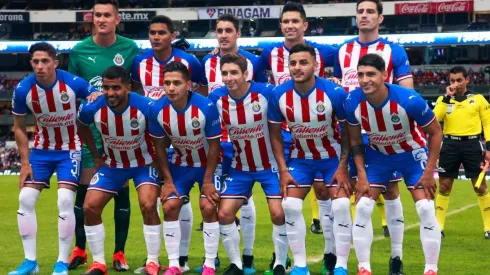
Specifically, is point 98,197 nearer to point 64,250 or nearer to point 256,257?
point 64,250

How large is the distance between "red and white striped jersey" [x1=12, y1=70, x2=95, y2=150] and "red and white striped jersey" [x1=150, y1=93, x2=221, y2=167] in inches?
34.3

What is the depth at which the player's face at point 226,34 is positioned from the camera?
9695mm

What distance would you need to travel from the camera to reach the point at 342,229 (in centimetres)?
845

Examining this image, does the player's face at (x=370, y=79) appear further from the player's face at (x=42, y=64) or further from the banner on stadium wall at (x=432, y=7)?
the banner on stadium wall at (x=432, y=7)

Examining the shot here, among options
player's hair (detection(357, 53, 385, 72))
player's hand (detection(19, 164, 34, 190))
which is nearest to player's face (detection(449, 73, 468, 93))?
player's hair (detection(357, 53, 385, 72))

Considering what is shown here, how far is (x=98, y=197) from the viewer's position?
8898mm

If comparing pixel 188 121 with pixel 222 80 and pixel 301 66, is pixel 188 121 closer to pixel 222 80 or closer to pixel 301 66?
pixel 222 80

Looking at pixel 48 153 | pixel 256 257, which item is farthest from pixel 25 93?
pixel 256 257

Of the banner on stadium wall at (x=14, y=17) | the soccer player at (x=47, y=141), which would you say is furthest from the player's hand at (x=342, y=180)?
the banner on stadium wall at (x=14, y=17)

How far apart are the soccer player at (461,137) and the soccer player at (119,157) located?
574 cm

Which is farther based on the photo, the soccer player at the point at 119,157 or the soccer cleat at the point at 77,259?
the soccer cleat at the point at 77,259

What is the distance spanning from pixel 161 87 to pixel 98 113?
104cm

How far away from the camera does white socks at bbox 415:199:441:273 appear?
821 cm

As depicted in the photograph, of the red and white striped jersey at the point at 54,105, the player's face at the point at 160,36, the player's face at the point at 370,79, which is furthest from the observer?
the player's face at the point at 160,36
